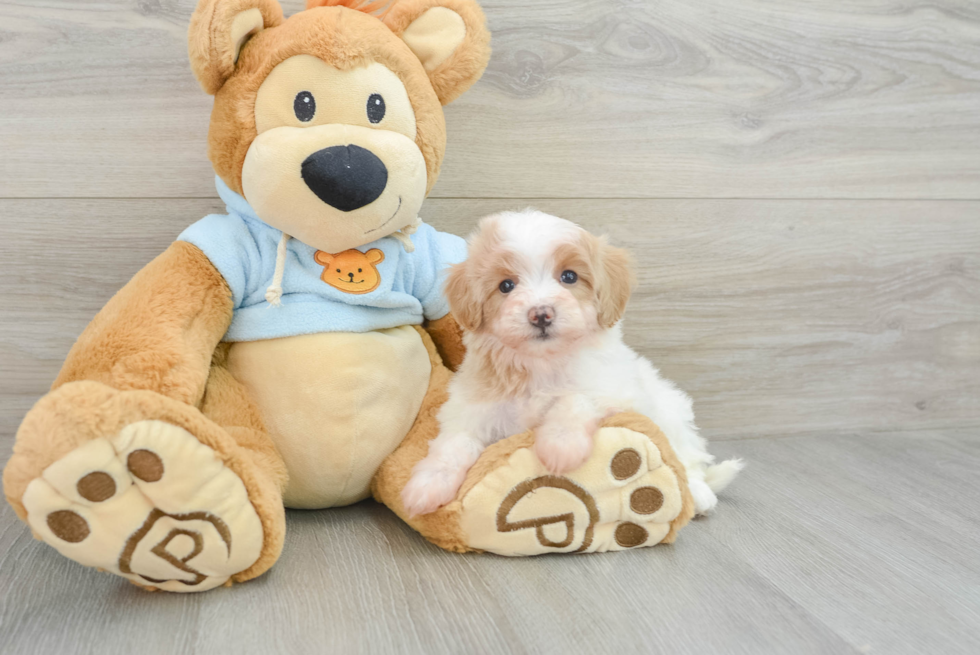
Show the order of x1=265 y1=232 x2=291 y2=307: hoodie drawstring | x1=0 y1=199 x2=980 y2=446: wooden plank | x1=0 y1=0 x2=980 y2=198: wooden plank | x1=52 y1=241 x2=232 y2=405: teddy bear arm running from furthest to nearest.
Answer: x1=0 y1=199 x2=980 y2=446: wooden plank < x1=0 y1=0 x2=980 y2=198: wooden plank < x1=265 y1=232 x2=291 y2=307: hoodie drawstring < x1=52 y1=241 x2=232 y2=405: teddy bear arm

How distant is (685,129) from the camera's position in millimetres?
1407

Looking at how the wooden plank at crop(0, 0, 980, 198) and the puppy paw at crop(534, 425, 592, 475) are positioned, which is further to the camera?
the wooden plank at crop(0, 0, 980, 198)

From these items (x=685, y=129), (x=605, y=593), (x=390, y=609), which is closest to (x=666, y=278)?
(x=685, y=129)

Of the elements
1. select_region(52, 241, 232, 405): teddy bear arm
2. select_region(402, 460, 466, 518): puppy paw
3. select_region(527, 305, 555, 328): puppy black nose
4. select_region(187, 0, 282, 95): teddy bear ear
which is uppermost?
select_region(187, 0, 282, 95): teddy bear ear

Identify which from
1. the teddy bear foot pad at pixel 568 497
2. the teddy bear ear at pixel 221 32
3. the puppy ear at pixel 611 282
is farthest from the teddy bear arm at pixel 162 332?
the puppy ear at pixel 611 282

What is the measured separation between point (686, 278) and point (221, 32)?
0.96 meters

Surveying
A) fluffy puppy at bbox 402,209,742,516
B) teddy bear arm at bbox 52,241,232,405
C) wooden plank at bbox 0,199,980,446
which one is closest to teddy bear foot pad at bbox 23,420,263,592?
teddy bear arm at bbox 52,241,232,405

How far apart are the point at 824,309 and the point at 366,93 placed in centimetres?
110

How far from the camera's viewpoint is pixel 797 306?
5.08 ft

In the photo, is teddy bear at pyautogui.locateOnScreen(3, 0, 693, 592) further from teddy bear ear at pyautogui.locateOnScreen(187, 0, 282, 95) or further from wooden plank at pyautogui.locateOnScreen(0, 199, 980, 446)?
wooden plank at pyautogui.locateOnScreen(0, 199, 980, 446)

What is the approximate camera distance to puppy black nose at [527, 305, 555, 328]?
2.99ft

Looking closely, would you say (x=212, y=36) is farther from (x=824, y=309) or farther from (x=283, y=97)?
(x=824, y=309)

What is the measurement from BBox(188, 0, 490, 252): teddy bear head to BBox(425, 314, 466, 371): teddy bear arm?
0.76 ft

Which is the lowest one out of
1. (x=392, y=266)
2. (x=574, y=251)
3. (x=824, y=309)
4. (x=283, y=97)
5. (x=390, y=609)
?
(x=390, y=609)
